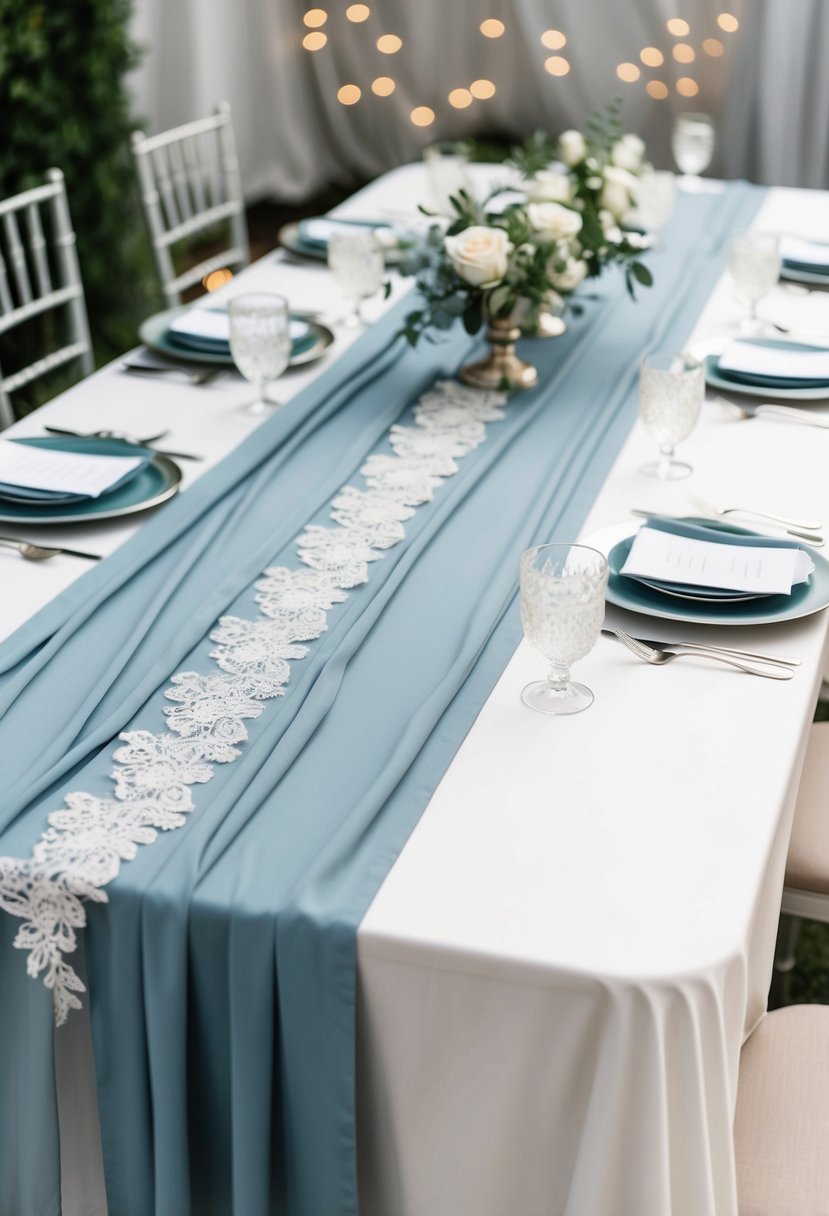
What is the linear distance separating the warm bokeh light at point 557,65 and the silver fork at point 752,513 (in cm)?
422

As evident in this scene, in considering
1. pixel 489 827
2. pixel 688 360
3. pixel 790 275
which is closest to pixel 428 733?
pixel 489 827

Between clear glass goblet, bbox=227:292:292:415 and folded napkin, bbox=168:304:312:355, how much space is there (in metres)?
0.18

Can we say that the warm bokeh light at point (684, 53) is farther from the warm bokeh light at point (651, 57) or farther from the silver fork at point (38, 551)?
the silver fork at point (38, 551)

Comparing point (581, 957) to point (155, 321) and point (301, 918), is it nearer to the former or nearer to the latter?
point (301, 918)

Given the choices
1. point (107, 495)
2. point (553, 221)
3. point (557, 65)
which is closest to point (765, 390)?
point (553, 221)

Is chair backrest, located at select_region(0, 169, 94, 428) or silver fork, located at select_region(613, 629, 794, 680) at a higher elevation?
chair backrest, located at select_region(0, 169, 94, 428)

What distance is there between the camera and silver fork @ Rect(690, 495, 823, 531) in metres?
1.57

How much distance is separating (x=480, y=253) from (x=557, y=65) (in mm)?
3898

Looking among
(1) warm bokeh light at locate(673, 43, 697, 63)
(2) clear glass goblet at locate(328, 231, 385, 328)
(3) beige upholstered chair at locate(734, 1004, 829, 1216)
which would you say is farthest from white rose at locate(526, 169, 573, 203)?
(1) warm bokeh light at locate(673, 43, 697, 63)

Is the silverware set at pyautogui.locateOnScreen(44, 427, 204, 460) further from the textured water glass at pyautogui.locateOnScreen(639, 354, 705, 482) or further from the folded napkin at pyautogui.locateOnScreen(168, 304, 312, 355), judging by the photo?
the textured water glass at pyautogui.locateOnScreen(639, 354, 705, 482)

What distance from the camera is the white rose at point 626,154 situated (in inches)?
86.8

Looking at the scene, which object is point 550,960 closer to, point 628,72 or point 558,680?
point 558,680

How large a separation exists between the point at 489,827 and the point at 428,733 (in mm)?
141

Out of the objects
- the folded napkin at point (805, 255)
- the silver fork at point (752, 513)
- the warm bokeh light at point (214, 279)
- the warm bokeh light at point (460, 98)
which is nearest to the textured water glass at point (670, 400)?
the silver fork at point (752, 513)
